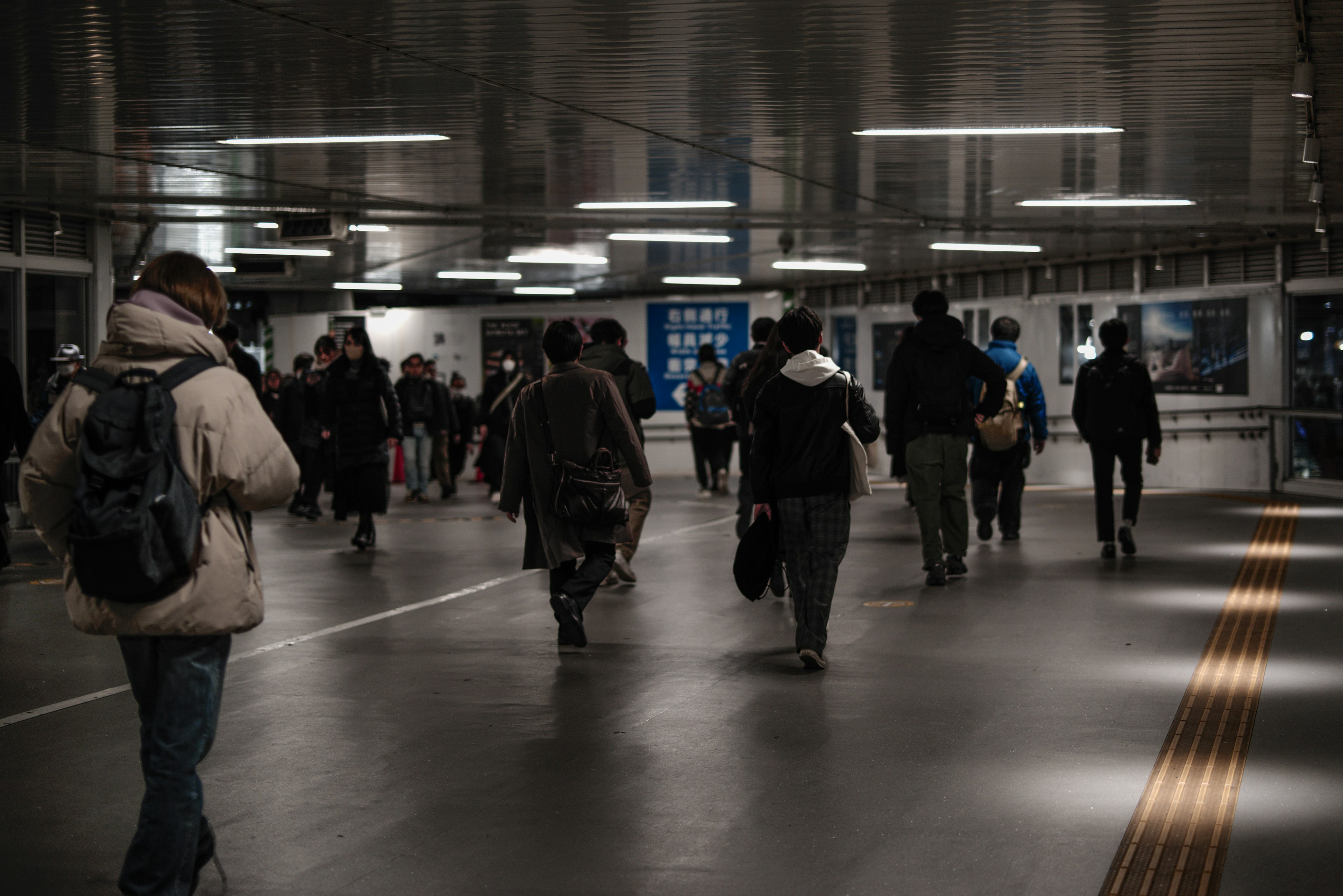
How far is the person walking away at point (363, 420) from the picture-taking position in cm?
1155

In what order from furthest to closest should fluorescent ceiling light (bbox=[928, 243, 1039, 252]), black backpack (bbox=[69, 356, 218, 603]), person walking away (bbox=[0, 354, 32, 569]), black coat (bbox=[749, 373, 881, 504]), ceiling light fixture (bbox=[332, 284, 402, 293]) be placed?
ceiling light fixture (bbox=[332, 284, 402, 293])
fluorescent ceiling light (bbox=[928, 243, 1039, 252])
person walking away (bbox=[0, 354, 32, 569])
black coat (bbox=[749, 373, 881, 504])
black backpack (bbox=[69, 356, 218, 603])

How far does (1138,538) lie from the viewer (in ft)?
40.0

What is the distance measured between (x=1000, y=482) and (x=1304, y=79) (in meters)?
5.44

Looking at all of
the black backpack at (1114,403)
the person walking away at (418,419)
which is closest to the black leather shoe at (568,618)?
the black backpack at (1114,403)

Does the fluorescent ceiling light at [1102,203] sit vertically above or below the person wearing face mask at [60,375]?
above

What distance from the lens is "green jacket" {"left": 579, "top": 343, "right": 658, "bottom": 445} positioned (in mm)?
8938

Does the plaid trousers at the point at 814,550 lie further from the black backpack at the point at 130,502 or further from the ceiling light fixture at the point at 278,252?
the ceiling light fixture at the point at 278,252

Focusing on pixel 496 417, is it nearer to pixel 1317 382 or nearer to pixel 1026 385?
pixel 1026 385

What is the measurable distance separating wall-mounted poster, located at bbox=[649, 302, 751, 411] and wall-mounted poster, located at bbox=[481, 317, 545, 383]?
205cm

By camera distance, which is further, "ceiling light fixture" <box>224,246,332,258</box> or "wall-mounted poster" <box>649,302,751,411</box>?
"wall-mounted poster" <box>649,302,751,411</box>

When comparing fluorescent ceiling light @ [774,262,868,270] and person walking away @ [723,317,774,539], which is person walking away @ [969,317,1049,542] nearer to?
person walking away @ [723,317,774,539]

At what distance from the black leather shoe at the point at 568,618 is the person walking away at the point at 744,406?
71.6 inches

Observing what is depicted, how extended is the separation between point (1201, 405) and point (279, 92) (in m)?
14.3

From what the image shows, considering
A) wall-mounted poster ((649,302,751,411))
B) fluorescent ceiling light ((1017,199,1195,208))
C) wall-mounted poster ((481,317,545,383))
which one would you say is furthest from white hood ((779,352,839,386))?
wall-mounted poster ((481,317,545,383))
